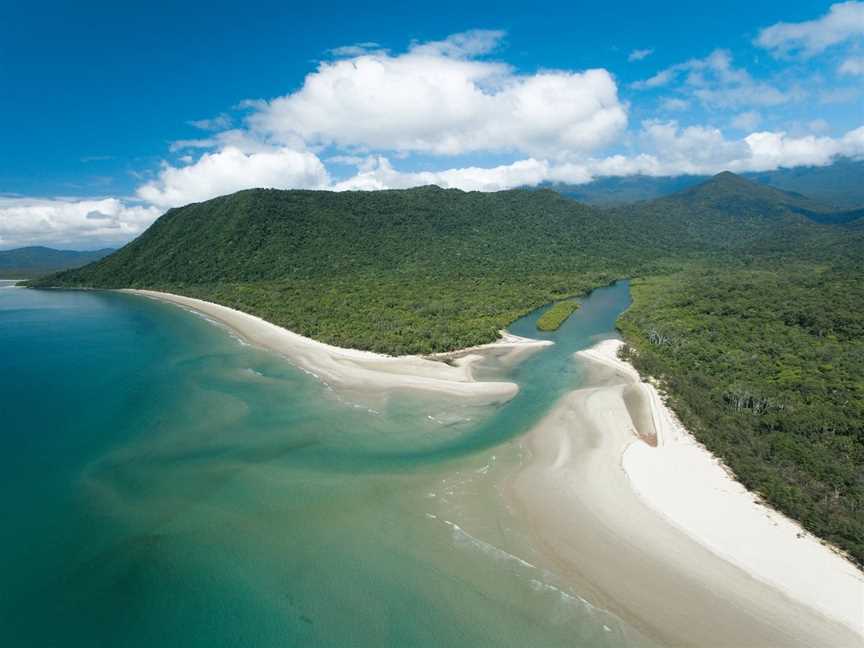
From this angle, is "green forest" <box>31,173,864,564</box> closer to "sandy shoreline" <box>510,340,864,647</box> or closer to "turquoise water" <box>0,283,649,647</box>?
"sandy shoreline" <box>510,340,864,647</box>

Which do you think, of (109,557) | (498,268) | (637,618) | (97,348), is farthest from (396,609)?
(498,268)

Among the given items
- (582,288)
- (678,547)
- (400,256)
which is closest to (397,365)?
(678,547)

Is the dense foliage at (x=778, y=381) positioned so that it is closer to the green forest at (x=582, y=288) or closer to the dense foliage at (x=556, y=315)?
the green forest at (x=582, y=288)

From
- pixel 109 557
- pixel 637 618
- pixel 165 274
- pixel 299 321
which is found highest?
pixel 165 274

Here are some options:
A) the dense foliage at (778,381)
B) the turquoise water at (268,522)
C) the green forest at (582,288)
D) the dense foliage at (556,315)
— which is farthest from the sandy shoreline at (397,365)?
the dense foliage at (778,381)

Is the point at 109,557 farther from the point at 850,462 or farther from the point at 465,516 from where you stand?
the point at 850,462

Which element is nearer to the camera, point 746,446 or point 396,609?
point 396,609

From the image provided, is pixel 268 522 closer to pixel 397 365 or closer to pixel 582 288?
pixel 397 365
